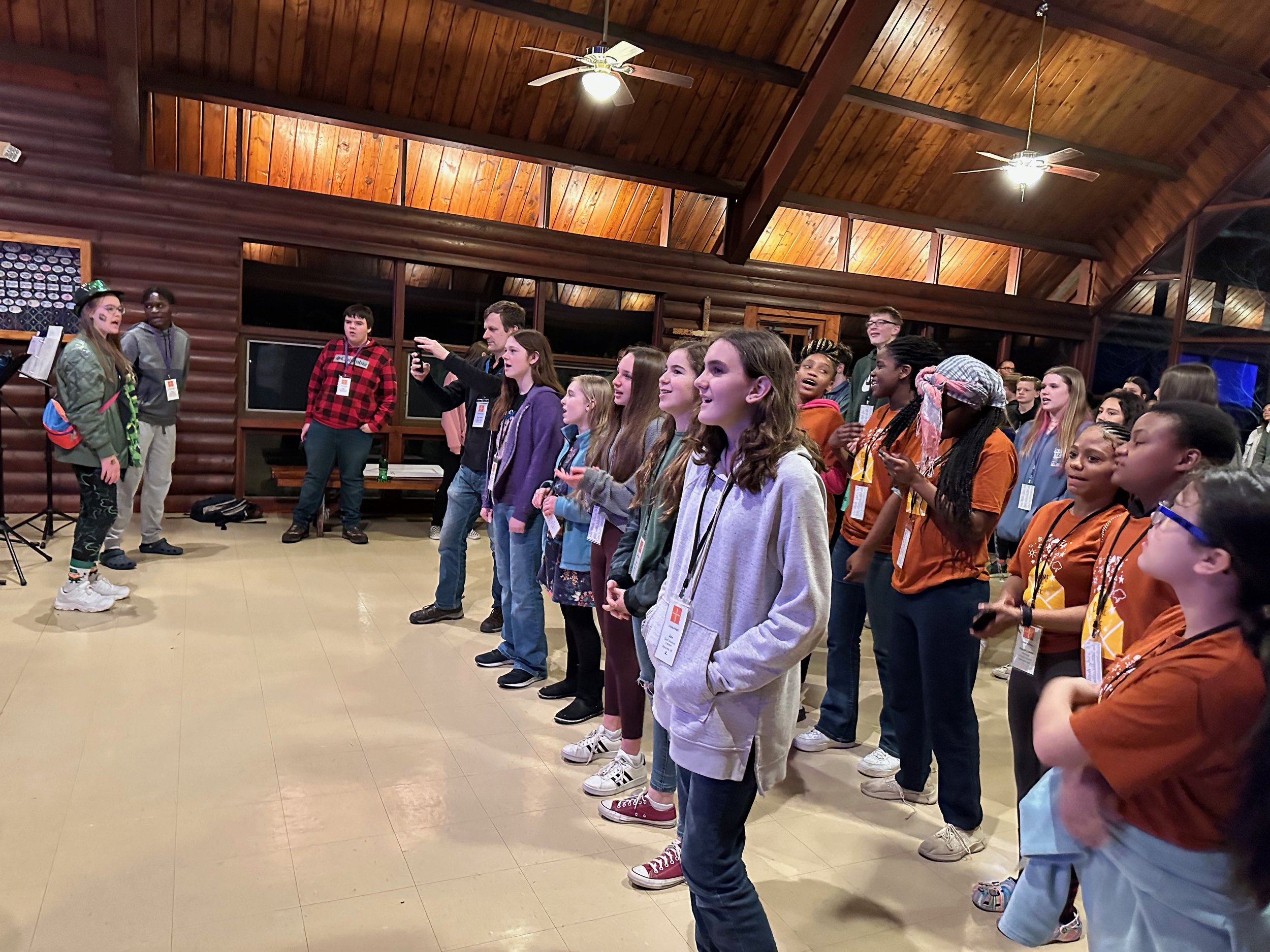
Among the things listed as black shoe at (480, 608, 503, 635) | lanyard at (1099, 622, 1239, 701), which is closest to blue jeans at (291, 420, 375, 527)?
black shoe at (480, 608, 503, 635)

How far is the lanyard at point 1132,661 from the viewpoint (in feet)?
3.66

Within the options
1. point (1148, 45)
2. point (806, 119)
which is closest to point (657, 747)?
point (806, 119)

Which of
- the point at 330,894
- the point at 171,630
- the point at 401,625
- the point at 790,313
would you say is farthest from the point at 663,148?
the point at 330,894

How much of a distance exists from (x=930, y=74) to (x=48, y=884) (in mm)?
8970

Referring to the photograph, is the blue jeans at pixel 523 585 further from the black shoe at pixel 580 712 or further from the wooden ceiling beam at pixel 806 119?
the wooden ceiling beam at pixel 806 119

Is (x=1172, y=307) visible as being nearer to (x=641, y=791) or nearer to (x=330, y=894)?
(x=641, y=791)

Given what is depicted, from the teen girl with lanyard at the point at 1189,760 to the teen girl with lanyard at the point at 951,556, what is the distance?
139 cm

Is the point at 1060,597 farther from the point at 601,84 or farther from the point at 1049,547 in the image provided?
the point at 601,84

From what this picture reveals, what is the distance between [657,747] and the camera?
8.78 ft

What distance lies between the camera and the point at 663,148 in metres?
8.27

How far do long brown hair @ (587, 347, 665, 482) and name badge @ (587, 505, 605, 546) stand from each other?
0.14 metres

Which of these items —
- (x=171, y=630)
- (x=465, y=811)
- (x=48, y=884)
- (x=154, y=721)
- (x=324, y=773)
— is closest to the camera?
(x=48, y=884)

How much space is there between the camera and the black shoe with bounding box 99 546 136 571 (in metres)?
5.32

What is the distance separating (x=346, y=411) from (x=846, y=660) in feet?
15.2
